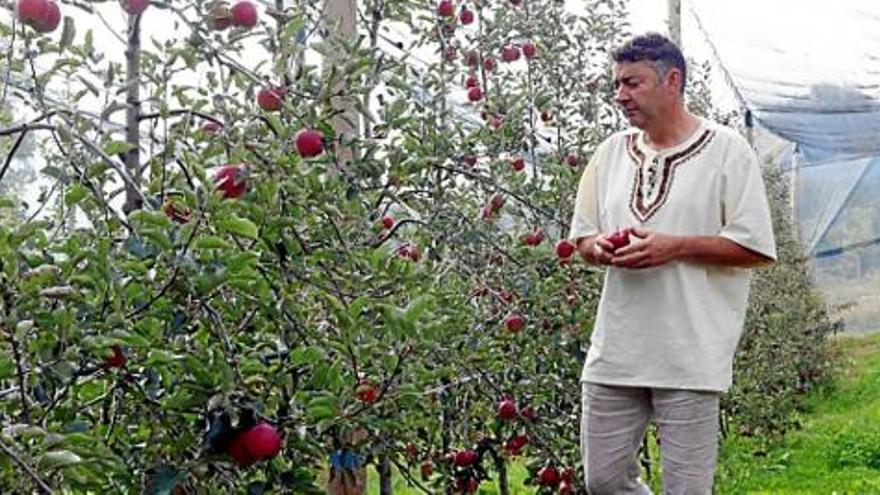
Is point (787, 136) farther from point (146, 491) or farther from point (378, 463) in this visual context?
point (146, 491)

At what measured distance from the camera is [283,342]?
6.11 feet

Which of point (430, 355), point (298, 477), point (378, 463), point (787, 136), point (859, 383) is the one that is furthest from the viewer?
point (787, 136)

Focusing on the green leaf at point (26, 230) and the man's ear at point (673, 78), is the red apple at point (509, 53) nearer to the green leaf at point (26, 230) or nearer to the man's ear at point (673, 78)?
the man's ear at point (673, 78)

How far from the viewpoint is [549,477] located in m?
3.23

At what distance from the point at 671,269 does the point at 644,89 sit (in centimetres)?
35

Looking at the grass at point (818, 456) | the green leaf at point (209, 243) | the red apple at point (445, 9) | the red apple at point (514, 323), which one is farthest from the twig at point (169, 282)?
the grass at point (818, 456)

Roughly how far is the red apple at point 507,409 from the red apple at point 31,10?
1752 millimetres

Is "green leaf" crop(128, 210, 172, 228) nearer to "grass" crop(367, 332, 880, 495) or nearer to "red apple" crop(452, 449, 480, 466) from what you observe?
"red apple" crop(452, 449, 480, 466)

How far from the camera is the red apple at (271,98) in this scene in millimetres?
2158

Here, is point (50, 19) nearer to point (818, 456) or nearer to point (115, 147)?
point (115, 147)

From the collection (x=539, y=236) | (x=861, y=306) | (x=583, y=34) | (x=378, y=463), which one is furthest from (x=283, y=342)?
(x=861, y=306)

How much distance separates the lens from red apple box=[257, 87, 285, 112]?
7.08 ft

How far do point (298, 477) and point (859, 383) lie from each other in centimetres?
929

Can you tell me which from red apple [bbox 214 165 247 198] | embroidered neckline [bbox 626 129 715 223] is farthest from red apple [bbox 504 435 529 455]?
red apple [bbox 214 165 247 198]
